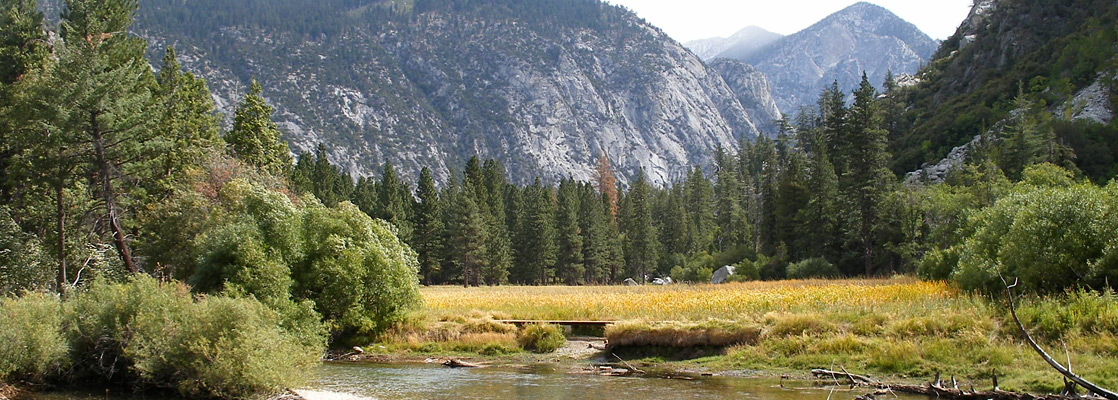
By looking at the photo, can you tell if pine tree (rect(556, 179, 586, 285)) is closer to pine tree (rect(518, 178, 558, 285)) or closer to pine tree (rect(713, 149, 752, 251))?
pine tree (rect(518, 178, 558, 285))

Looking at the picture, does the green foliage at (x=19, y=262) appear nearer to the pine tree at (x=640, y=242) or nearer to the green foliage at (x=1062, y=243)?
the green foliage at (x=1062, y=243)

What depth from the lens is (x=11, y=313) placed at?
62.4ft

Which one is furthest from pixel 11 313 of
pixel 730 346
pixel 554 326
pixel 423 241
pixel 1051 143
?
pixel 1051 143

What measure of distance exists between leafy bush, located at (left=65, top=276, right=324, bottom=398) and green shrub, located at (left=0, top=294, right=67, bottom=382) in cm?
58

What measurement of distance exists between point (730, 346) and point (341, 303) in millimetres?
16010

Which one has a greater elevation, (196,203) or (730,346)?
(196,203)

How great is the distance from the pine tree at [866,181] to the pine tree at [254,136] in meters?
46.1

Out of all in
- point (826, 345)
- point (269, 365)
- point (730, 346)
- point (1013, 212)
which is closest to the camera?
point (269, 365)

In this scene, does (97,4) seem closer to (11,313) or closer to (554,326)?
(11,313)

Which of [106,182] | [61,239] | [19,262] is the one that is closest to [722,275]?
[106,182]

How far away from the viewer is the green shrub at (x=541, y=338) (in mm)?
29500

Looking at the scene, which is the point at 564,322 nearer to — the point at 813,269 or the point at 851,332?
the point at 851,332

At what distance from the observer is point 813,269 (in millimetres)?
60375

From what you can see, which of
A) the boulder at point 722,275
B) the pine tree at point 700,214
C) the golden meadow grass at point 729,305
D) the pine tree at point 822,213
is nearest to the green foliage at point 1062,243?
the golden meadow grass at point 729,305
